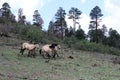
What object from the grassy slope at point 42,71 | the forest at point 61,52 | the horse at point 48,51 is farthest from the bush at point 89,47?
the grassy slope at point 42,71

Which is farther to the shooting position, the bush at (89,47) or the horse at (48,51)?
the bush at (89,47)

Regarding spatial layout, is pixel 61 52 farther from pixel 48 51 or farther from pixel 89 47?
pixel 89 47

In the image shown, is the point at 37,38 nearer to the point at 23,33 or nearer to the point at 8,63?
the point at 23,33

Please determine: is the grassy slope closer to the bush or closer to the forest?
the forest

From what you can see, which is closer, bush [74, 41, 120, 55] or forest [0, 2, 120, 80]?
forest [0, 2, 120, 80]

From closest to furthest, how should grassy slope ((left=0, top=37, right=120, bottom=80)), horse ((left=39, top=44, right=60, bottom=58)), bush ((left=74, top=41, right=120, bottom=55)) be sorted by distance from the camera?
1. grassy slope ((left=0, top=37, right=120, bottom=80))
2. horse ((left=39, top=44, right=60, bottom=58))
3. bush ((left=74, top=41, right=120, bottom=55))

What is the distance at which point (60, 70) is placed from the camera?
22141 mm

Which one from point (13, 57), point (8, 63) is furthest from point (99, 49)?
point (8, 63)

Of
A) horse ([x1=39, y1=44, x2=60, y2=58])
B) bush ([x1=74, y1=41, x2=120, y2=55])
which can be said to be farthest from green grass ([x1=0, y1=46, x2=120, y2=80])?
bush ([x1=74, y1=41, x2=120, y2=55])

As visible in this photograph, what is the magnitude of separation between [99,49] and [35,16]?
2810 centimetres

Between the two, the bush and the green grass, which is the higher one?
the bush

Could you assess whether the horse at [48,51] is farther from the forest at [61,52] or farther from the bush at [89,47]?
the bush at [89,47]

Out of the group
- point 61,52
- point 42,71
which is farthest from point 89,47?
point 42,71

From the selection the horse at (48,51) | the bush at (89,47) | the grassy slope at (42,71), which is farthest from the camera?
the bush at (89,47)
